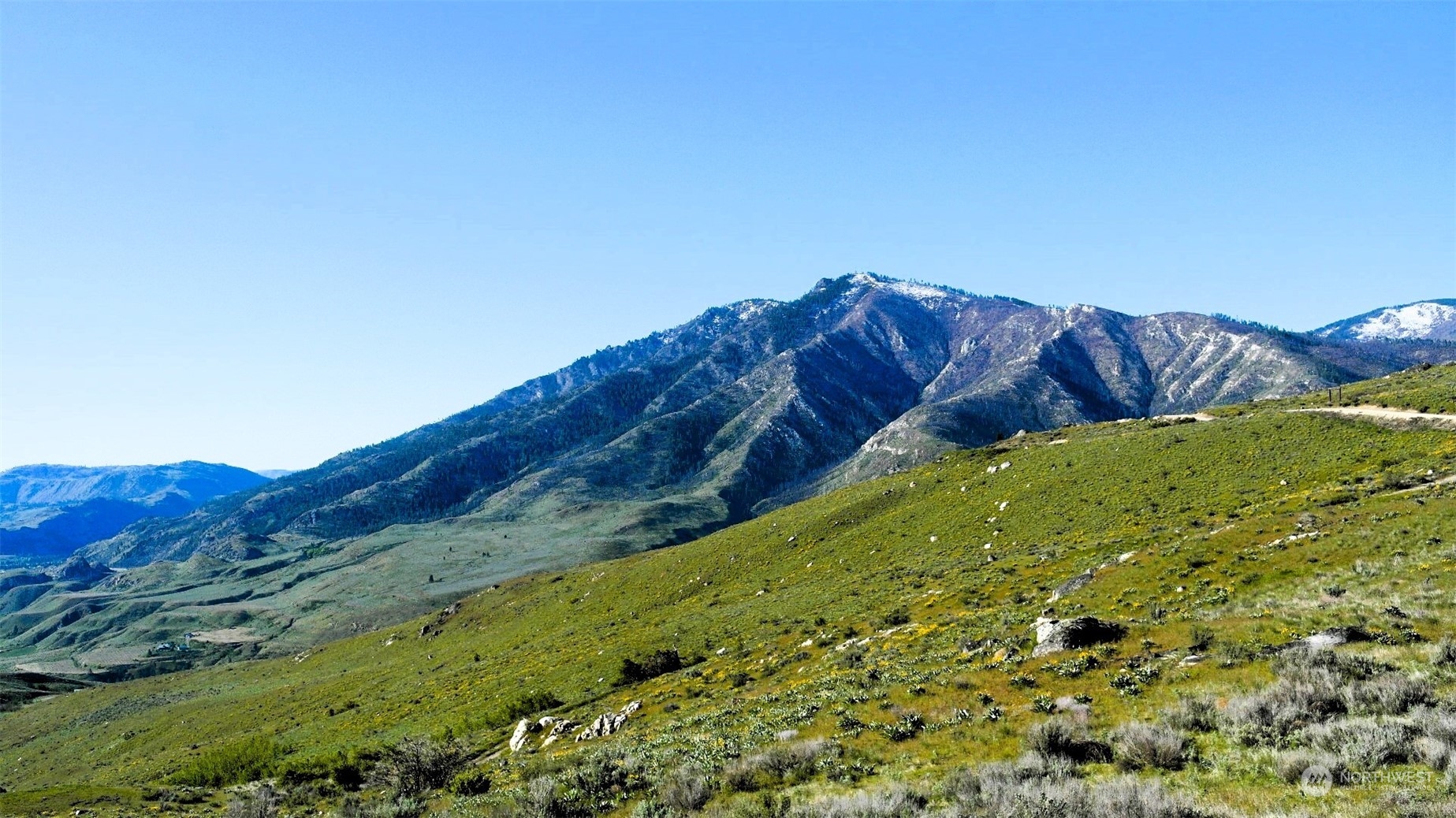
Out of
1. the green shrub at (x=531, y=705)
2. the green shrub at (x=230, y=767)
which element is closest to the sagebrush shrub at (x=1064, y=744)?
the green shrub at (x=531, y=705)

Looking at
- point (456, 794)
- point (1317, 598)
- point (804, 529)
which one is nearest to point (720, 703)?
point (456, 794)

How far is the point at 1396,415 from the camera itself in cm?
5975

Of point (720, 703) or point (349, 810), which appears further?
point (720, 703)

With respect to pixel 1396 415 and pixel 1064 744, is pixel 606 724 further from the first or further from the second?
pixel 1396 415

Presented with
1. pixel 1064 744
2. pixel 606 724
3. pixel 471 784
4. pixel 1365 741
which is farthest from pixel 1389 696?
pixel 606 724

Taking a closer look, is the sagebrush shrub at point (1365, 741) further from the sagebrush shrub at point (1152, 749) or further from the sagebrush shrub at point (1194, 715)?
the sagebrush shrub at point (1152, 749)

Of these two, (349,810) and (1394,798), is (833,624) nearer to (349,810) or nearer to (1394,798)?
(349,810)

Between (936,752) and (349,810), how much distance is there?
71.6 feet

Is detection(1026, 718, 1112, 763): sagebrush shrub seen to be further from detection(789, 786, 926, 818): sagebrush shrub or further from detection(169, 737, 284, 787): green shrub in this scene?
detection(169, 737, 284, 787): green shrub

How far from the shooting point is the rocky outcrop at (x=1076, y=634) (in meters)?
23.7

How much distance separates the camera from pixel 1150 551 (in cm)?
3894

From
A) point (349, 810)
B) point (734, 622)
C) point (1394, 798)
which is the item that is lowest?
point (734, 622)

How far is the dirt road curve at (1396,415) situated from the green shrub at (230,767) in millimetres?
95983

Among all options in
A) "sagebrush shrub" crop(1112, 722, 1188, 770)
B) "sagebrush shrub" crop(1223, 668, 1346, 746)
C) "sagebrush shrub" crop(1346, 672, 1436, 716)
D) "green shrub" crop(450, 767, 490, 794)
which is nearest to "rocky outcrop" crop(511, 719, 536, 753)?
"green shrub" crop(450, 767, 490, 794)
